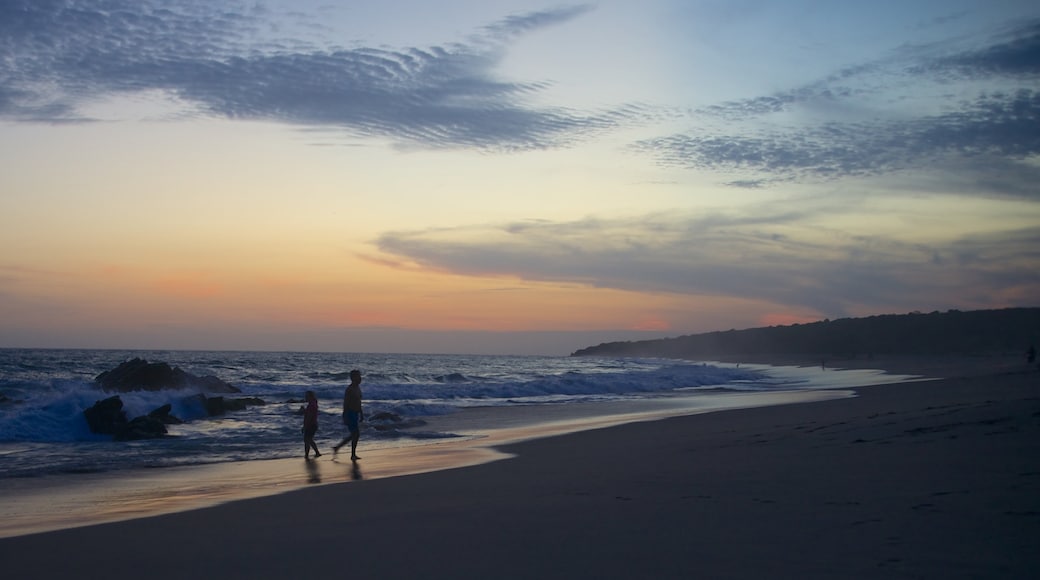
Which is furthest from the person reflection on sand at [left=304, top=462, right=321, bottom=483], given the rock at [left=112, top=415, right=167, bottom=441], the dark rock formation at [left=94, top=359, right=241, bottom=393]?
the dark rock formation at [left=94, top=359, right=241, bottom=393]

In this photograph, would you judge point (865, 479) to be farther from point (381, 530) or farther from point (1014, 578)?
point (381, 530)

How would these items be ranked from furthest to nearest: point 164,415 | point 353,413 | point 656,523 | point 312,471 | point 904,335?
point 904,335 → point 164,415 → point 353,413 → point 312,471 → point 656,523

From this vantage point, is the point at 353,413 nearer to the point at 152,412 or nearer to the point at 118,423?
the point at 118,423

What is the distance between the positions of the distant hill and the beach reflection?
281 feet

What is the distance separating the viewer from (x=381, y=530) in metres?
7.10

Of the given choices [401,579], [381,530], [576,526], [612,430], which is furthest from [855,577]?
[612,430]

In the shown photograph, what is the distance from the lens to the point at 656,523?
6559 mm

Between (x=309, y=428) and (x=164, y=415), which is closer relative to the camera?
(x=309, y=428)

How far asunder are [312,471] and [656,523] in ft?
25.1

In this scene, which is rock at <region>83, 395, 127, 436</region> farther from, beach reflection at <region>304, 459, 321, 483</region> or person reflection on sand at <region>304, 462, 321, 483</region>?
person reflection on sand at <region>304, 462, 321, 483</region>

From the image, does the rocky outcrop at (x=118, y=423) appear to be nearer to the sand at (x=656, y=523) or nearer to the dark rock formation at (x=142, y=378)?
the sand at (x=656, y=523)

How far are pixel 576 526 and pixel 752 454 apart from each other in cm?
467

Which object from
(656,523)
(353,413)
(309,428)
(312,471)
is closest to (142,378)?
(309,428)

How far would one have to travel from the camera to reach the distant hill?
96.7 m
